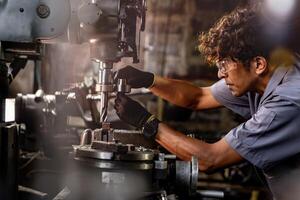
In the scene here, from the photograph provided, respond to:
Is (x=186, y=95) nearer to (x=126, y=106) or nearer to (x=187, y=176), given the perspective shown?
(x=126, y=106)

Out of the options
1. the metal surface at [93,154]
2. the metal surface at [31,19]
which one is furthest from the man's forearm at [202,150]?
the metal surface at [31,19]

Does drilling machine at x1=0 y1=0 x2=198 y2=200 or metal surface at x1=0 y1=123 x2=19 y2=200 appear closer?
drilling machine at x1=0 y1=0 x2=198 y2=200

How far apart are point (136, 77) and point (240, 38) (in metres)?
Answer: 0.51

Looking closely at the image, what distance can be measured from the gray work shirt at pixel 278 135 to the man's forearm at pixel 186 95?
0.58 m

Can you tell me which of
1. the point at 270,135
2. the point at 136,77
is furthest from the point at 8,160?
the point at 270,135

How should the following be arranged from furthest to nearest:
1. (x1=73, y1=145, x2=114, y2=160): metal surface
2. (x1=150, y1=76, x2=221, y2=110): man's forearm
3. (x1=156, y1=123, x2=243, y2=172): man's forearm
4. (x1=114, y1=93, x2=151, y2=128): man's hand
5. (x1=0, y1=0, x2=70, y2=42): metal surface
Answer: (x1=150, y1=76, x2=221, y2=110): man's forearm
(x1=156, y1=123, x2=243, y2=172): man's forearm
(x1=114, y1=93, x2=151, y2=128): man's hand
(x1=0, y1=0, x2=70, y2=42): metal surface
(x1=73, y1=145, x2=114, y2=160): metal surface

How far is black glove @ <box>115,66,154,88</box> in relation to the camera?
5.66 feet

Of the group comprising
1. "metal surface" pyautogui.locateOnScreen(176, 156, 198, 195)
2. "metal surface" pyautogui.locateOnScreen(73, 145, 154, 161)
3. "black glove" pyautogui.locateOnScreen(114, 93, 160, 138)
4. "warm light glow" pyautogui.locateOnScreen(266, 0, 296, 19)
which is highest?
"warm light glow" pyautogui.locateOnScreen(266, 0, 296, 19)

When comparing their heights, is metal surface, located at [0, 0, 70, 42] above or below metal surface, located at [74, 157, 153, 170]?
above

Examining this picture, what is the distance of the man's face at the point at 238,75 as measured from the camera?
172cm

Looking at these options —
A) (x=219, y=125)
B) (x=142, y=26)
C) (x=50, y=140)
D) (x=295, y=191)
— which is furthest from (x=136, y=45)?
(x=219, y=125)

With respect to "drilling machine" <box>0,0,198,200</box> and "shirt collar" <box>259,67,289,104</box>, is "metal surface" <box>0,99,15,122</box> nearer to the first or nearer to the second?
"drilling machine" <box>0,0,198,200</box>

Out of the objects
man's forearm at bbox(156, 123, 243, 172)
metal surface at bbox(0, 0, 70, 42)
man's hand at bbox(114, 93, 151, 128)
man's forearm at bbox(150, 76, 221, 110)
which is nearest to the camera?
metal surface at bbox(0, 0, 70, 42)

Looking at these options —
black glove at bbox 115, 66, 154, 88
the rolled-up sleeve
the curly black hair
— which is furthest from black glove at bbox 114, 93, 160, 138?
the curly black hair
